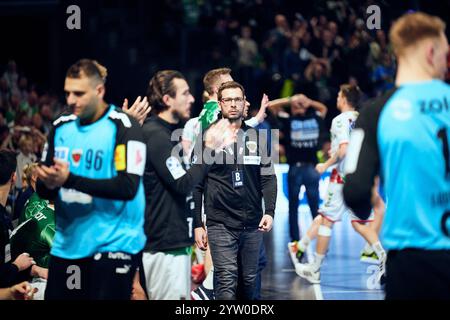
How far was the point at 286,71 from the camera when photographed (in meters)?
19.7

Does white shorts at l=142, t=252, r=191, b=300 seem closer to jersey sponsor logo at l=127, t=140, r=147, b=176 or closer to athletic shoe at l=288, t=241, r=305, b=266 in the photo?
jersey sponsor logo at l=127, t=140, r=147, b=176

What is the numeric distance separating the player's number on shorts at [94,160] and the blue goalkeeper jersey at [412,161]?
181 cm

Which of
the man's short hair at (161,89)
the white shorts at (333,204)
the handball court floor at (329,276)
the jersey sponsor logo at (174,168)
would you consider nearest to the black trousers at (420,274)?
the jersey sponsor logo at (174,168)

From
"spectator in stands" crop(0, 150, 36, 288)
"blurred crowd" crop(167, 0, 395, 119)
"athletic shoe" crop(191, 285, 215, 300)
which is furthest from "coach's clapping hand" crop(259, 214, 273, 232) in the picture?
"blurred crowd" crop(167, 0, 395, 119)

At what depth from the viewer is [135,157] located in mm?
5891

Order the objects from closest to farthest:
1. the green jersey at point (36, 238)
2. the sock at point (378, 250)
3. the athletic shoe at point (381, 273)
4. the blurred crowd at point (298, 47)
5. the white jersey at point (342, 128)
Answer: the green jersey at point (36, 238)
the athletic shoe at point (381, 273)
the sock at point (378, 250)
the white jersey at point (342, 128)
the blurred crowd at point (298, 47)

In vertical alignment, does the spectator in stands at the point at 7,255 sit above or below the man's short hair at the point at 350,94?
below

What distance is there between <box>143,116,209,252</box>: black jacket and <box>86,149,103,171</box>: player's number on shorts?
0.77 m

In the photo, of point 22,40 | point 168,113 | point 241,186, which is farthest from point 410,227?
point 22,40

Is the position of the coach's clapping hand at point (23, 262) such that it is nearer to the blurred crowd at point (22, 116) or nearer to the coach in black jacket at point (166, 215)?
the coach in black jacket at point (166, 215)

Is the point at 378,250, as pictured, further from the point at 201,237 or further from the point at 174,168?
the point at 174,168

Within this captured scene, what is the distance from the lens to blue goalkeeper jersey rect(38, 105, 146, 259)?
5875mm

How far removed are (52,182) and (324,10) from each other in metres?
16.5

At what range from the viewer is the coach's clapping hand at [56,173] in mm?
5672
